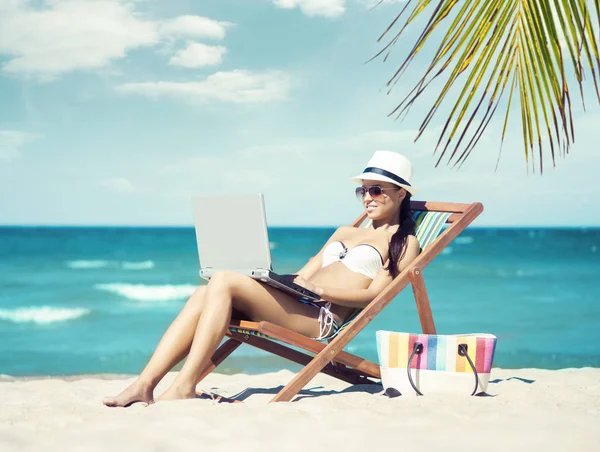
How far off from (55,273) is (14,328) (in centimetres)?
1204

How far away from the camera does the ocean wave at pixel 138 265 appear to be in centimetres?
2575

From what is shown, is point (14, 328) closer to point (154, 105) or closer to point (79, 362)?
point (79, 362)

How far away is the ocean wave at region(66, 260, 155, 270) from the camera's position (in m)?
25.9

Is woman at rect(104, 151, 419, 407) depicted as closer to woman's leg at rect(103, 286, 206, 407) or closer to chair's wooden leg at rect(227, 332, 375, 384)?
woman's leg at rect(103, 286, 206, 407)

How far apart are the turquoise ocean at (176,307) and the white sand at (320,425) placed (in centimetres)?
376

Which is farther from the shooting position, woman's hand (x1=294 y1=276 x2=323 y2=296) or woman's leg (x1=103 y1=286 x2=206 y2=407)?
woman's hand (x1=294 y1=276 x2=323 y2=296)

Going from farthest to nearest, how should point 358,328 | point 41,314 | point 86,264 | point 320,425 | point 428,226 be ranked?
point 86,264 → point 41,314 → point 428,226 → point 358,328 → point 320,425

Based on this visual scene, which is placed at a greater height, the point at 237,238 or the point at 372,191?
the point at 372,191

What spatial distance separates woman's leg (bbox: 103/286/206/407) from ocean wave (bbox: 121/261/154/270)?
22531 millimetres

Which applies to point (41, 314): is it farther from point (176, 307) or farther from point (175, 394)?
point (175, 394)

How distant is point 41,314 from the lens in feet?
45.7

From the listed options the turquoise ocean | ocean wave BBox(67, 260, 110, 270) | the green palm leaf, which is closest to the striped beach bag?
the green palm leaf

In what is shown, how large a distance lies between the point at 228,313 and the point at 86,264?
80.6ft

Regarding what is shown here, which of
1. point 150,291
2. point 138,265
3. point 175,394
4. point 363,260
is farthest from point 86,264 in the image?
point 175,394
